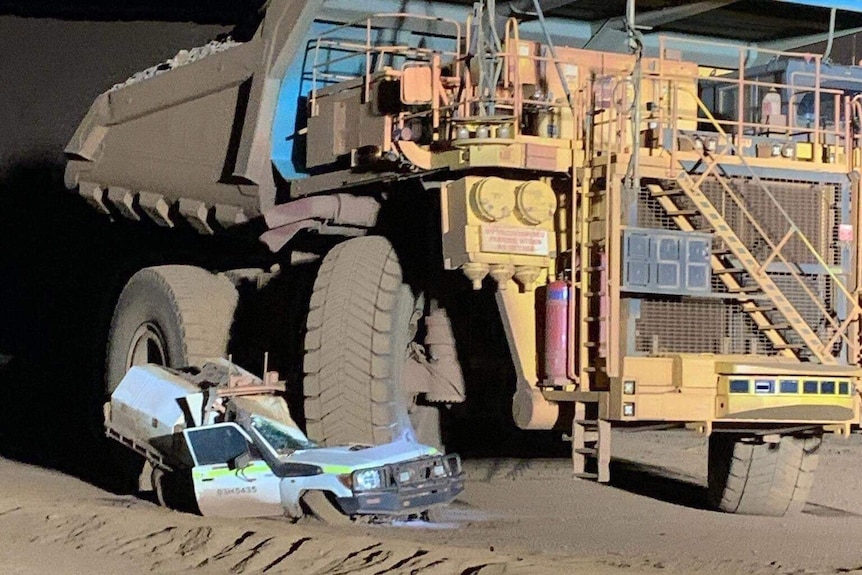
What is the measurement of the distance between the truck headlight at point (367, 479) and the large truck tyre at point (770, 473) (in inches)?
116

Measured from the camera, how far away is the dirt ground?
29.6 feet

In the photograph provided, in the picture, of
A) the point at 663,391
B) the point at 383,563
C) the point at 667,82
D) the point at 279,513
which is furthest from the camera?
the point at 667,82

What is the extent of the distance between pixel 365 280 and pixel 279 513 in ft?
6.41

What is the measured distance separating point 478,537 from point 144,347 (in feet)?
19.0

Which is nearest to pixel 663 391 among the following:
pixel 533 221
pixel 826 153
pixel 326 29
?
pixel 533 221

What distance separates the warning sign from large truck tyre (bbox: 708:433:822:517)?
2.50 m

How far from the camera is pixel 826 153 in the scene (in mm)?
11562

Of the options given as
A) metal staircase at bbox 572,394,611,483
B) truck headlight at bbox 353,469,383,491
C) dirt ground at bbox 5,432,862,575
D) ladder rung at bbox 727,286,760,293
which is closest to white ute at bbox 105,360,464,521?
truck headlight at bbox 353,469,383,491

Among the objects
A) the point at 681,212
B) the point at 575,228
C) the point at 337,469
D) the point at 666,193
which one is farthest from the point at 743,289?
the point at 337,469

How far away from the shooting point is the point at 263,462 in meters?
11.5

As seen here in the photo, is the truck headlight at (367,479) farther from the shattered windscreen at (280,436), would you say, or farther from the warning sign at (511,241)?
the warning sign at (511,241)

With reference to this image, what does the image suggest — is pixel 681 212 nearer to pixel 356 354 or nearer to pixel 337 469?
pixel 356 354

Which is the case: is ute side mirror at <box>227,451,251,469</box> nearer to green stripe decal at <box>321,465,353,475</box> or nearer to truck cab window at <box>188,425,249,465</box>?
truck cab window at <box>188,425,249,465</box>

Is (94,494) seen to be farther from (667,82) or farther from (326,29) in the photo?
(667,82)
